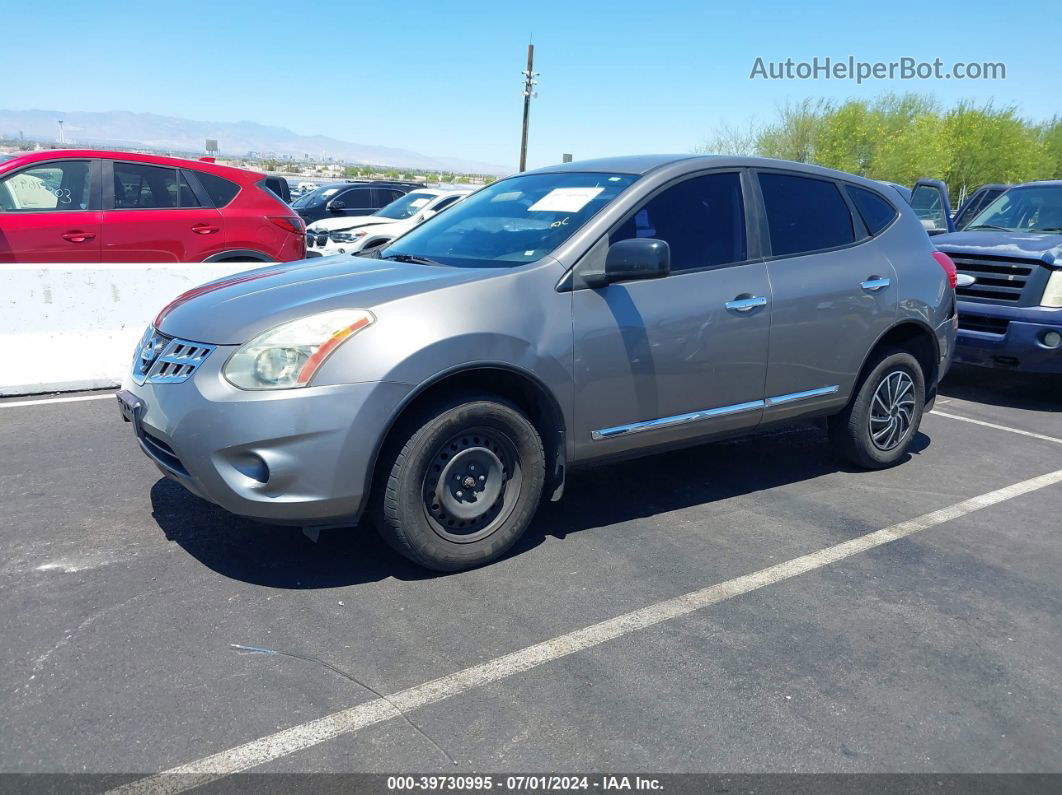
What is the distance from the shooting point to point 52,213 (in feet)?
25.6

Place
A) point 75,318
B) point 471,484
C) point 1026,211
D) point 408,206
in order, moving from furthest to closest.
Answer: point 408,206, point 1026,211, point 75,318, point 471,484

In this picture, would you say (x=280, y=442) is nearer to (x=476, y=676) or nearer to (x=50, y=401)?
(x=476, y=676)

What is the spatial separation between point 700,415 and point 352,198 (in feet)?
53.2

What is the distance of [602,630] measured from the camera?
346cm

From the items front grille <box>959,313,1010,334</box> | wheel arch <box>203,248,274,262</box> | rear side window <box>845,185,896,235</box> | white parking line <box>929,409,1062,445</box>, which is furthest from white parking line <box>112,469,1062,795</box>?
wheel arch <box>203,248,274,262</box>

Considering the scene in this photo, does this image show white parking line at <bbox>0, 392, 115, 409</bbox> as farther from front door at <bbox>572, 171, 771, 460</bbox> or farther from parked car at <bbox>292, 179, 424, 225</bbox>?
parked car at <bbox>292, 179, 424, 225</bbox>

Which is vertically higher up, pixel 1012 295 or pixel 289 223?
pixel 289 223

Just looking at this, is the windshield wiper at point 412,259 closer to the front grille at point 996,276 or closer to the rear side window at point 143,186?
the rear side window at point 143,186

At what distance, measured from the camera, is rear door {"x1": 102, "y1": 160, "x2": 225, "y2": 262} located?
802 centimetres

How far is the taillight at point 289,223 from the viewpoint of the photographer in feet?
28.9

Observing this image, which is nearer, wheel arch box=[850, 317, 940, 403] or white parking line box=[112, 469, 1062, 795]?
white parking line box=[112, 469, 1062, 795]

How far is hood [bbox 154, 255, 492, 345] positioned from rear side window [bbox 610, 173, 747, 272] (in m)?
0.93

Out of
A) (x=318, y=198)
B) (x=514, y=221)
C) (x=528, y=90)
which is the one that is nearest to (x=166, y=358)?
(x=514, y=221)

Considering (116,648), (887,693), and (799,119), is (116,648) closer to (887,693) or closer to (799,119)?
(887,693)
